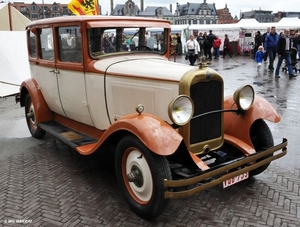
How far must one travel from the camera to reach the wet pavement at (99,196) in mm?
3295

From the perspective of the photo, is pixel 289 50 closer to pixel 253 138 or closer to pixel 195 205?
pixel 253 138

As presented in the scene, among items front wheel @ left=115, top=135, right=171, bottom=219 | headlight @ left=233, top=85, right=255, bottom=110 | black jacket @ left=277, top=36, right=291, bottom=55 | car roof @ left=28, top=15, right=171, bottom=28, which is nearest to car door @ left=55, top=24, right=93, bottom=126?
car roof @ left=28, top=15, right=171, bottom=28

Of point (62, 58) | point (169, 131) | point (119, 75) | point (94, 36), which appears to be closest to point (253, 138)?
point (169, 131)

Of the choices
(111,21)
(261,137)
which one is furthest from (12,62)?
(261,137)

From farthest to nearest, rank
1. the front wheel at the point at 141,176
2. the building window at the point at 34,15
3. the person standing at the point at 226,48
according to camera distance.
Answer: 1. the building window at the point at 34,15
2. the person standing at the point at 226,48
3. the front wheel at the point at 141,176

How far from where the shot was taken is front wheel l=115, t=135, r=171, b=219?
3.04 metres

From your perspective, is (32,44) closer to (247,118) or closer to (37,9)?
(247,118)

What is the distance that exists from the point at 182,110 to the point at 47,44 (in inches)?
115

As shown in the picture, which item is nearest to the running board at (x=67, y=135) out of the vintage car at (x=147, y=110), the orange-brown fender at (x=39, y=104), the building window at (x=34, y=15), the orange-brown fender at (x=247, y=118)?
the vintage car at (x=147, y=110)

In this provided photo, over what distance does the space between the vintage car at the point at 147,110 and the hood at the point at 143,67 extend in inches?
0.5

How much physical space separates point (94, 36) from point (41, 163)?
201 centimetres

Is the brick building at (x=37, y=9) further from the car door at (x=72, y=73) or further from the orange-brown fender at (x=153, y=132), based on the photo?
the orange-brown fender at (x=153, y=132)

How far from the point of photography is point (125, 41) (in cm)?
457

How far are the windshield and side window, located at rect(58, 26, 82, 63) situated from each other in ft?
0.71
